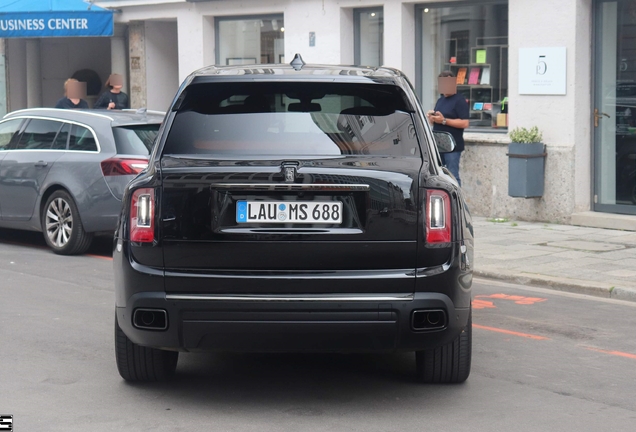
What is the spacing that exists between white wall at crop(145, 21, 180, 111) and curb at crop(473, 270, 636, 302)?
11.1 meters

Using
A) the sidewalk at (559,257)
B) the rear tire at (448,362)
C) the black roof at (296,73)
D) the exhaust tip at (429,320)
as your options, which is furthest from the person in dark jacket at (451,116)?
the exhaust tip at (429,320)

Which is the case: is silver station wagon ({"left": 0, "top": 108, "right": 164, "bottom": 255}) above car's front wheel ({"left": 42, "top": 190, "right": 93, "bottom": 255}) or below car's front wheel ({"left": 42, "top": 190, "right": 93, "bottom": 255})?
above

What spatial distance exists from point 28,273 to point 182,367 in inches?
165

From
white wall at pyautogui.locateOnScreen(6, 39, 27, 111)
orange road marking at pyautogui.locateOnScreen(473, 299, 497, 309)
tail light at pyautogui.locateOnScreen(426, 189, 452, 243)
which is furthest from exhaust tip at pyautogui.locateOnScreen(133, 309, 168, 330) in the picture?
white wall at pyautogui.locateOnScreen(6, 39, 27, 111)

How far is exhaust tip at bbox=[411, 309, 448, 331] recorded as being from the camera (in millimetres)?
5070

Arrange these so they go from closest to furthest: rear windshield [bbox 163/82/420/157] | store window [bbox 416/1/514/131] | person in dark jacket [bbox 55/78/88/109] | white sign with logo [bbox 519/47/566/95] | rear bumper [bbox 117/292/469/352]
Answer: rear bumper [bbox 117/292/469/352]
rear windshield [bbox 163/82/420/157]
white sign with logo [bbox 519/47/566/95]
store window [bbox 416/1/514/131]
person in dark jacket [bbox 55/78/88/109]

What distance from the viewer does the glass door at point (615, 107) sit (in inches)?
507

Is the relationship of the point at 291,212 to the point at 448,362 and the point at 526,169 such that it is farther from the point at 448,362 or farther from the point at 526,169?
the point at 526,169

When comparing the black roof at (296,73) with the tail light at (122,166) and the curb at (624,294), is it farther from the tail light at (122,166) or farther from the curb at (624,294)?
the tail light at (122,166)

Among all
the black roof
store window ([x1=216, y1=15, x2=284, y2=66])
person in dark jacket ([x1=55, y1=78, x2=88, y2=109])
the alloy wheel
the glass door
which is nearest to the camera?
the black roof

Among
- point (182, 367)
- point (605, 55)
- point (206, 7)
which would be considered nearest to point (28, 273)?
point (182, 367)

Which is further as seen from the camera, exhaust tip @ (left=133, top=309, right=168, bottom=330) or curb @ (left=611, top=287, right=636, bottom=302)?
curb @ (left=611, top=287, right=636, bottom=302)

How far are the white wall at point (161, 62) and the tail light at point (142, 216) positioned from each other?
47.9 feet

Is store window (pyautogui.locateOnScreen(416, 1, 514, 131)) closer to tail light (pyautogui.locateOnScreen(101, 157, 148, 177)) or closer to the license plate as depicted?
tail light (pyautogui.locateOnScreen(101, 157, 148, 177))
